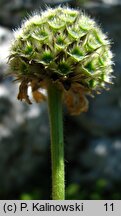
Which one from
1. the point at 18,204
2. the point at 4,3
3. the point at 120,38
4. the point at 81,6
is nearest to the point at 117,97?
the point at 120,38

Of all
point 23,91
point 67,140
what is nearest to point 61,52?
point 23,91

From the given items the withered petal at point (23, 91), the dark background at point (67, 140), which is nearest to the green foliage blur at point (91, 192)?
the dark background at point (67, 140)

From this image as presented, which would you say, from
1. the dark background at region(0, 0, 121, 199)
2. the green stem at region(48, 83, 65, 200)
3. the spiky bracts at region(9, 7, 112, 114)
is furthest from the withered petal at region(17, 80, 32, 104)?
the dark background at region(0, 0, 121, 199)

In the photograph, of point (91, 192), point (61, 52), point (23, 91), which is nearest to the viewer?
point (61, 52)

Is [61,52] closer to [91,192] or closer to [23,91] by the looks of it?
[23,91]

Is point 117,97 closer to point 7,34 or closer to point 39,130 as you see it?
point 39,130

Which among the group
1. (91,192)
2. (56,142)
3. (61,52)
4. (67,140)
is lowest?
(56,142)

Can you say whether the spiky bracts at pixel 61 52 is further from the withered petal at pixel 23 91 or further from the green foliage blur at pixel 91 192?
the green foliage blur at pixel 91 192
